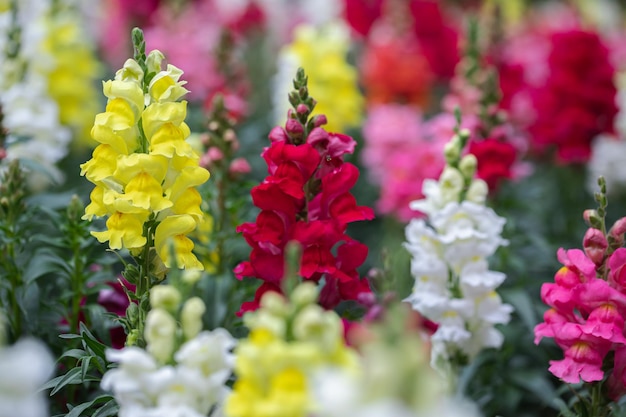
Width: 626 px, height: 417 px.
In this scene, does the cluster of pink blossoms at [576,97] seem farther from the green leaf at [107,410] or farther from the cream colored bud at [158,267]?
the green leaf at [107,410]

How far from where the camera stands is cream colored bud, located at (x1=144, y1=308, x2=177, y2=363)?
1.46 metres

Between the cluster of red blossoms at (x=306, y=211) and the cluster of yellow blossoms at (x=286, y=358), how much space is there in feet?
1.73

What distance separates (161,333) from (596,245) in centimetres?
111

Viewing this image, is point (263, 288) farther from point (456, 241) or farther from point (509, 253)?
point (509, 253)

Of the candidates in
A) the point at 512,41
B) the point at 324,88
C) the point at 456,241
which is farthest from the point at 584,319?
the point at 512,41

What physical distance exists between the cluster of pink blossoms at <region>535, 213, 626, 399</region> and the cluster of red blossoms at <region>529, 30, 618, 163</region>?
5.79 feet

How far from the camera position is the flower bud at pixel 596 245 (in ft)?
6.51

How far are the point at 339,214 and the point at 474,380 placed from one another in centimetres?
101

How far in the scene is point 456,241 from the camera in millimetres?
2205

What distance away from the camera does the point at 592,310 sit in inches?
78.2

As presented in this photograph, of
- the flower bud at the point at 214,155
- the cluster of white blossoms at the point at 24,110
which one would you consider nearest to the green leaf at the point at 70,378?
the flower bud at the point at 214,155

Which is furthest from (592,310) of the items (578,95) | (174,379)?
(578,95)

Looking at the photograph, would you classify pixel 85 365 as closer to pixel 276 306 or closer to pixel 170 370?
pixel 170 370

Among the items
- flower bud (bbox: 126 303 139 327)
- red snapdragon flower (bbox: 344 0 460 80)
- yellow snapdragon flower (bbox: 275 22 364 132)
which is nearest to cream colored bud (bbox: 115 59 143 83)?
flower bud (bbox: 126 303 139 327)
